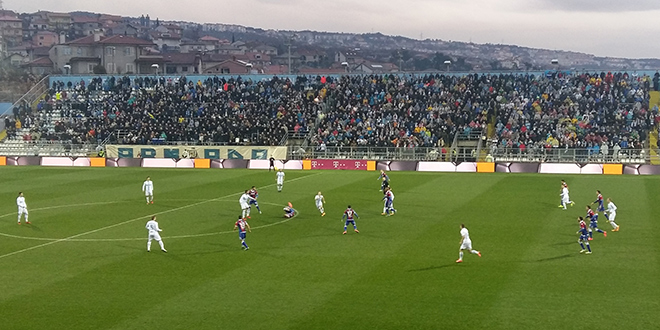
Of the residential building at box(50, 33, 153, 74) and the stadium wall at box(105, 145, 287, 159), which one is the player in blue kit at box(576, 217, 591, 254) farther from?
the residential building at box(50, 33, 153, 74)

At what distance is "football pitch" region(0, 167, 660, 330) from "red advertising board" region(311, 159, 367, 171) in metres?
19.7

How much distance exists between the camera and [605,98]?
79.9m

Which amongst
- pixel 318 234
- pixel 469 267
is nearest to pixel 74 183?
pixel 318 234

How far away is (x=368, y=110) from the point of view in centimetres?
8562

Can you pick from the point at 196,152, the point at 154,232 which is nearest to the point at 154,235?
the point at 154,232

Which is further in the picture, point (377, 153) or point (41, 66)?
point (41, 66)

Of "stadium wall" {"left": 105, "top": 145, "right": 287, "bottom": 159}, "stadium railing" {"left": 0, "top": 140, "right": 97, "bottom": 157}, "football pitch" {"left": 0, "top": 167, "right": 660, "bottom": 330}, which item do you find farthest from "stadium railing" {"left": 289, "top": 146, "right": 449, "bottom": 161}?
"stadium railing" {"left": 0, "top": 140, "right": 97, "bottom": 157}

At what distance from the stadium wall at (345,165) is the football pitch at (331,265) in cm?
1325

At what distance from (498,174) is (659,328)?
45379 mm

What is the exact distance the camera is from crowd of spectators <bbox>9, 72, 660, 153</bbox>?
76.8 metres

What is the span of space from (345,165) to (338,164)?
0.71m

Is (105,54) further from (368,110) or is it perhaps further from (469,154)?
(469,154)

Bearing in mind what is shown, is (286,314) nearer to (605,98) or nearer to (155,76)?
(605,98)

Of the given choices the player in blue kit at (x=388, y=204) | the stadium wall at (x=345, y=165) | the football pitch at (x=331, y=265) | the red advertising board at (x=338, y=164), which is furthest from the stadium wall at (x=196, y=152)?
the player in blue kit at (x=388, y=204)
